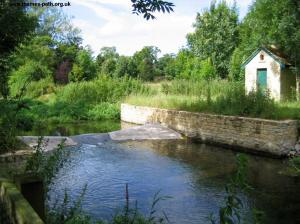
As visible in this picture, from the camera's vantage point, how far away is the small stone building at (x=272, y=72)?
18.3 metres

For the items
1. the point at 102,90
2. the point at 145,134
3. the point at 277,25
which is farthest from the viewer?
the point at 102,90

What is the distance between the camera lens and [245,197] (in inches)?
300

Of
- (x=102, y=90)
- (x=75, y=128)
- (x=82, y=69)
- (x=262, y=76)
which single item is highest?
(x=82, y=69)

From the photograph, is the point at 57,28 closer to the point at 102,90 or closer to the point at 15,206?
the point at 102,90

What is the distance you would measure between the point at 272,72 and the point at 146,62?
915 inches

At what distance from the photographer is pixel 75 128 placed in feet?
60.5

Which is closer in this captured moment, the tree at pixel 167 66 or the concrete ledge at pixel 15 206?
the concrete ledge at pixel 15 206

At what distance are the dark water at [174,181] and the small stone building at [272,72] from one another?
7.26 m

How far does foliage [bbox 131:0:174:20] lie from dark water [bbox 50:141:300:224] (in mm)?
2685

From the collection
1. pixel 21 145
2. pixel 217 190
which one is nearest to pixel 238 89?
pixel 217 190

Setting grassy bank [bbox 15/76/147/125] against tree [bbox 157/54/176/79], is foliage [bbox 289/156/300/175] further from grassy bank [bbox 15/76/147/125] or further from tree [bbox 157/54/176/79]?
tree [bbox 157/54/176/79]

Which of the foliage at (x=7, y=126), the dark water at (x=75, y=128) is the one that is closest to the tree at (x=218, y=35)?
the dark water at (x=75, y=128)

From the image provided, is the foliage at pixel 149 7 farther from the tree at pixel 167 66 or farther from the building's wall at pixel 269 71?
the tree at pixel 167 66

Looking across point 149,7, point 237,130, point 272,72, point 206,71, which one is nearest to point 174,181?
point 237,130
